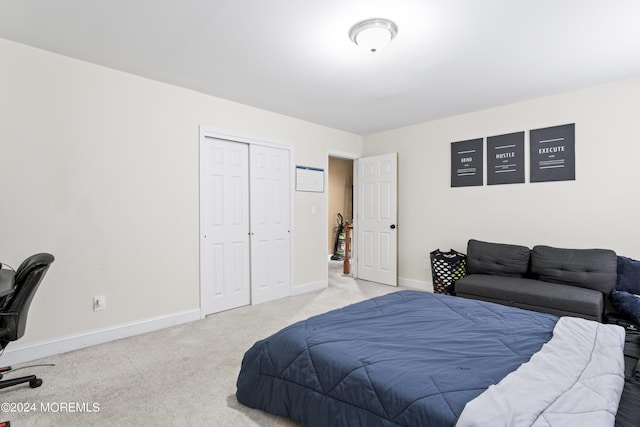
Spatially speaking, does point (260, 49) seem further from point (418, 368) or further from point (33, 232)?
point (418, 368)

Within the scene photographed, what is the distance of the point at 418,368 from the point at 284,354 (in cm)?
71

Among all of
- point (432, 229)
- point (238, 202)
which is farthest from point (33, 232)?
point (432, 229)

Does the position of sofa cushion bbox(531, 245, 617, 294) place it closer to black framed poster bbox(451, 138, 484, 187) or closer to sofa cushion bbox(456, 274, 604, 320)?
sofa cushion bbox(456, 274, 604, 320)

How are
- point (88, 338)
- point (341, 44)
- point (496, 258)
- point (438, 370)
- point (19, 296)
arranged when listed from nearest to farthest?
1. point (438, 370)
2. point (19, 296)
3. point (341, 44)
4. point (88, 338)
5. point (496, 258)

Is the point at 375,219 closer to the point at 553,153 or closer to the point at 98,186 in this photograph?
the point at 553,153

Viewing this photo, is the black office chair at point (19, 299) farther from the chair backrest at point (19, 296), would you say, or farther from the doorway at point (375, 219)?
the doorway at point (375, 219)

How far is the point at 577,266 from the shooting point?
323 cm

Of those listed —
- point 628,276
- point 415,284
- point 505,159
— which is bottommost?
point 415,284

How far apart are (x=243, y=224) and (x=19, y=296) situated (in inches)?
89.9

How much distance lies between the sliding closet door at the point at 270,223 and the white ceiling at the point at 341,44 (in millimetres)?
854

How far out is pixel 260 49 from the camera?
8.56 feet

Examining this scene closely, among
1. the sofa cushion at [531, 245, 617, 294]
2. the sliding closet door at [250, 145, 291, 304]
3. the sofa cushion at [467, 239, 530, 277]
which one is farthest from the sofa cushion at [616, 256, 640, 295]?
the sliding closet door at [250, 145, 291, 304]

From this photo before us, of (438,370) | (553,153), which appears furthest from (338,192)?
(438,370)

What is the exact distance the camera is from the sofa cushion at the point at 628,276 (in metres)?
2.99
